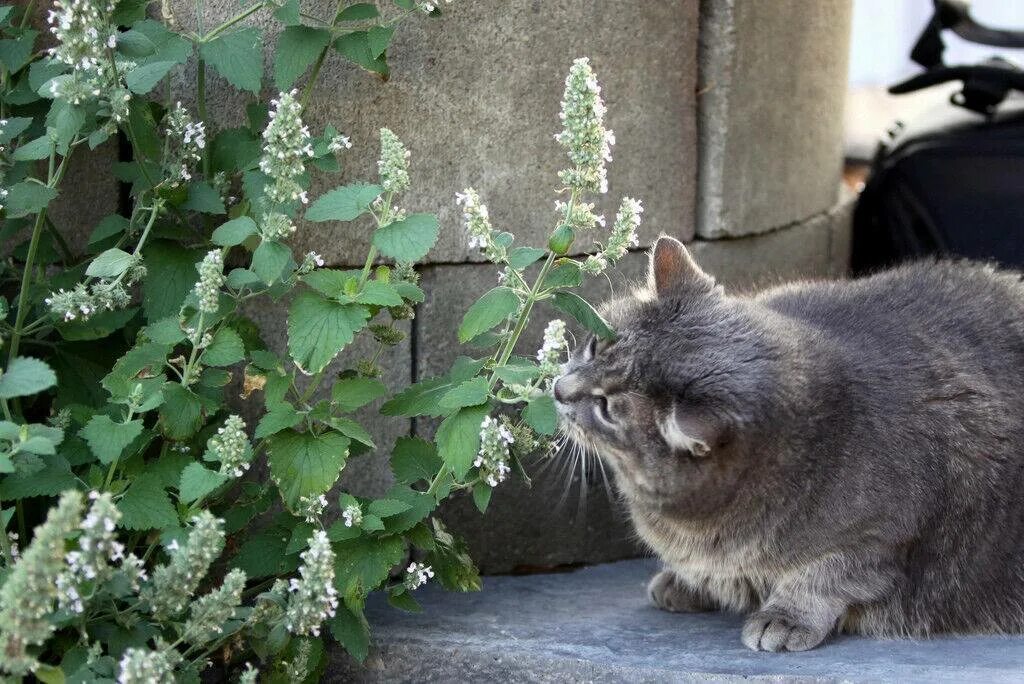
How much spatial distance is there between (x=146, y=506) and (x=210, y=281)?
44 centimetres

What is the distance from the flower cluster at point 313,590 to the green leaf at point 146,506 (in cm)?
28

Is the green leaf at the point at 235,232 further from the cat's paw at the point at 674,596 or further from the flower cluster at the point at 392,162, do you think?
the cat's paw at the point at 674,596

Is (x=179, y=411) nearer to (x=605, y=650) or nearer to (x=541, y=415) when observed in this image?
(x=541, y=415)

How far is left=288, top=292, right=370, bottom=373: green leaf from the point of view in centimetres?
230

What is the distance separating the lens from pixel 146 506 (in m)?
2.29

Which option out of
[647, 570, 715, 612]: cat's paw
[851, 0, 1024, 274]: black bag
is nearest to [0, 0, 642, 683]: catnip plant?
[647, 570, 715, 612]: cat's paw

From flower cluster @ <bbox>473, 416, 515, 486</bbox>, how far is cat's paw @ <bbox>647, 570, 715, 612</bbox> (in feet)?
2.23

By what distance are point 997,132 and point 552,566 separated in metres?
2.05

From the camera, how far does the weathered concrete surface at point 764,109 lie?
332 cm

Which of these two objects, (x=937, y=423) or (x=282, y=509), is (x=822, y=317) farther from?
(x=282, y=509)

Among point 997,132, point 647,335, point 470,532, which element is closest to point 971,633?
point 647,335

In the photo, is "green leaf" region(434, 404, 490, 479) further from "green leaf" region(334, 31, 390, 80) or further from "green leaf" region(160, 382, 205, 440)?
"green leaf" region(334, 31, 390, 80)

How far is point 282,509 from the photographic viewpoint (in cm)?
293

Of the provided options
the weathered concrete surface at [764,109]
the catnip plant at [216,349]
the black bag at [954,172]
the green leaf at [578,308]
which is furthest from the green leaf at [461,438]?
the black bag at [954,172]
